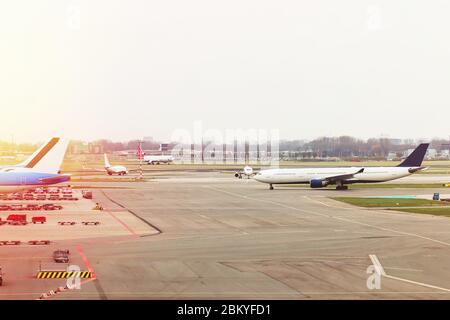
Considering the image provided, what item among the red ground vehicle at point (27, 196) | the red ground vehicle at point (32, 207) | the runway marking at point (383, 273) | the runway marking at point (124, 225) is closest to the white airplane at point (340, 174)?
the red ground vehicle at point (27, 196)

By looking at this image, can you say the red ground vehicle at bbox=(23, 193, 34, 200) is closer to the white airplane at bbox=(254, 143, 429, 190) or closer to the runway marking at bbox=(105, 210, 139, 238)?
the runway marking at bbox=(105, 210, 139, 238)

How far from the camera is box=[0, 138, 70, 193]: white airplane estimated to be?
5781 centimetres

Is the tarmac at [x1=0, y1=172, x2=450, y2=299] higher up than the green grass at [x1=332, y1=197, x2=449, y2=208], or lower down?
higher up

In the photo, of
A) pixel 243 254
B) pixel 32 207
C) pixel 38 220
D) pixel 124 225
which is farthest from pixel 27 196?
pixel 243 254

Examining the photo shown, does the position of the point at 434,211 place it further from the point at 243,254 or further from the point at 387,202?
the point at 243,254

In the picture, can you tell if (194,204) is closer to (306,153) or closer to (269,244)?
(269,244)

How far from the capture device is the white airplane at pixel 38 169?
57.8 m

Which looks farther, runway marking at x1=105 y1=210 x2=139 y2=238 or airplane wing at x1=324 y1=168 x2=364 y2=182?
airplane wing at x1=324 y1=168 x2=364 y2=182

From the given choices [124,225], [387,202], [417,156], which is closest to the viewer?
[124,225]

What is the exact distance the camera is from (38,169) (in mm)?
58281

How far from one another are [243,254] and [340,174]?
65.0 meters

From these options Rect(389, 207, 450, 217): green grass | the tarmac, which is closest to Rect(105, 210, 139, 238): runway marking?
the tarmac

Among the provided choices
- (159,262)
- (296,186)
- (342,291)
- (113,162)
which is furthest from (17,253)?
(113,162)

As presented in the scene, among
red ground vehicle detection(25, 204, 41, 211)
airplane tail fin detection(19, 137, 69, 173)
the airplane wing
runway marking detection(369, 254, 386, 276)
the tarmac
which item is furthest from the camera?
the airplane wing
